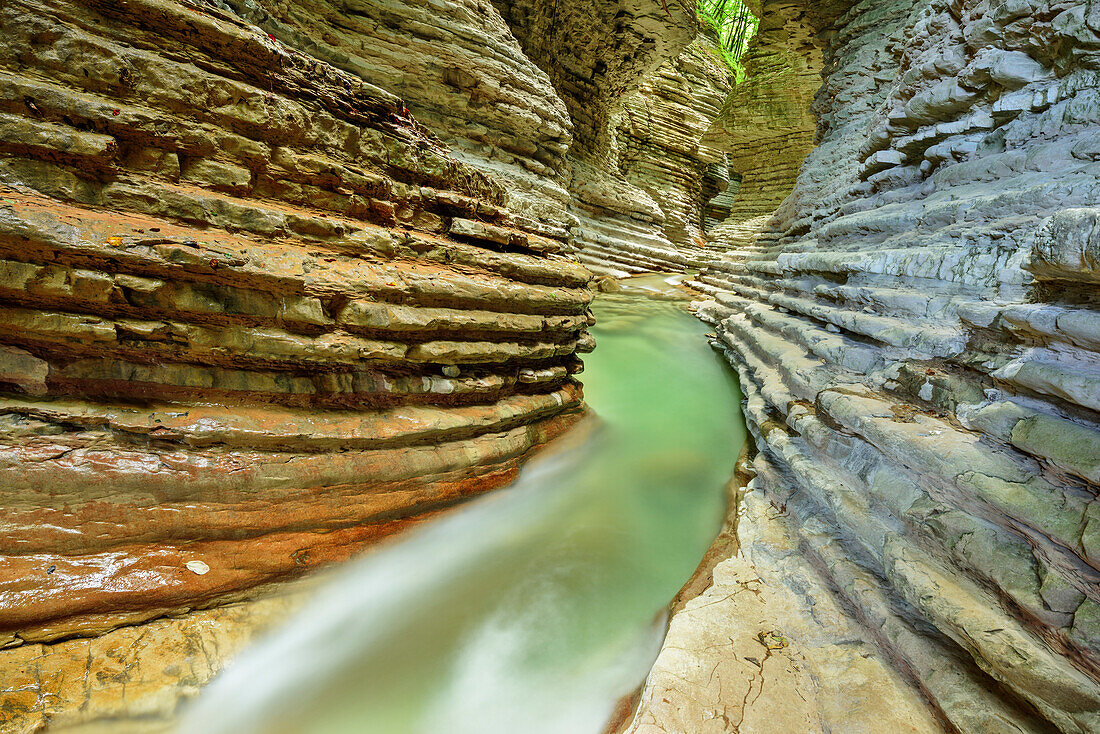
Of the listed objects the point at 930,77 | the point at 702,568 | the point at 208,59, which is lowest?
the point at 702,568

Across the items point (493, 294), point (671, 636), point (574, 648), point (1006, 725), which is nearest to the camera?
point (1006, 725)

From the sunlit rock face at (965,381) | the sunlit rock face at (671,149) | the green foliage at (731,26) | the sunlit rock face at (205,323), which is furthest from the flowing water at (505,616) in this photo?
the green foliage at (731,26)

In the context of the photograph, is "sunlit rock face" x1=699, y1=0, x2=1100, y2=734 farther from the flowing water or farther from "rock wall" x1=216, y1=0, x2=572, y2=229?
"rock wall" x1=216, y1=0, x2=572, y2=229

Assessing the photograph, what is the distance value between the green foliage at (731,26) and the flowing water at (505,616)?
19536mm

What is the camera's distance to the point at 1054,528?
1586 mm

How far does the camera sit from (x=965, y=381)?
2406mm

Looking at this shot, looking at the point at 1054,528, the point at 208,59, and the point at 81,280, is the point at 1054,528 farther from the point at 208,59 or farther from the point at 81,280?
the point at 208,59

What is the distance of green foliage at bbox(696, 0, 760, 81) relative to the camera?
16.9m

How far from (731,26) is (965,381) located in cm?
2279

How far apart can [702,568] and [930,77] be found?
5.73m

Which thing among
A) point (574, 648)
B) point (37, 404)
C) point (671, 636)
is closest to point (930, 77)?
point (671, 636)

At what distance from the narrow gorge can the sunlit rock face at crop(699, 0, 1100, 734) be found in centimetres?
2

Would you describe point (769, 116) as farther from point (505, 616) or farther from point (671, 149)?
point (505, 616)

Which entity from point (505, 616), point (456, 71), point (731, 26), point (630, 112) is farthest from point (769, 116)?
point (505, 616)
